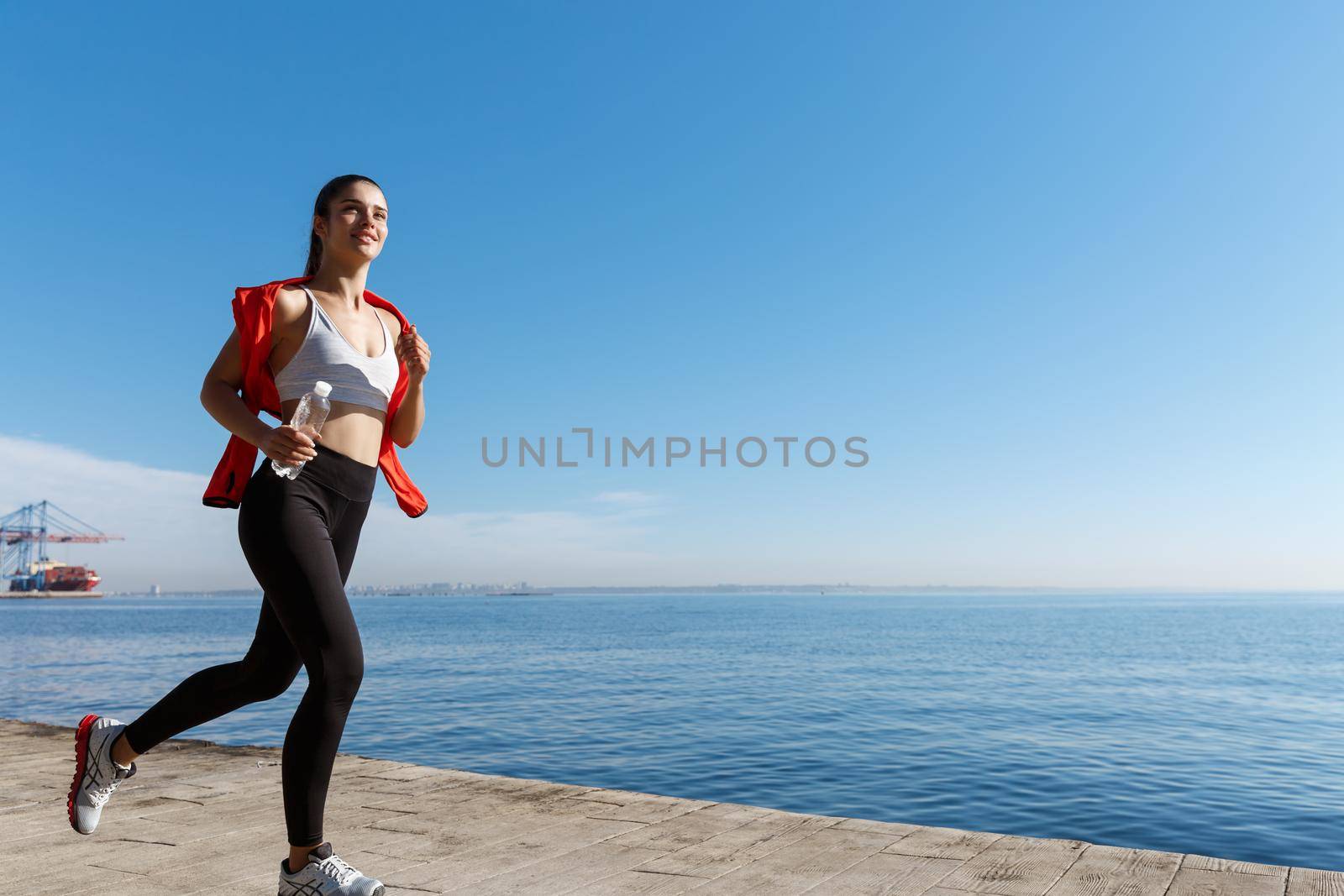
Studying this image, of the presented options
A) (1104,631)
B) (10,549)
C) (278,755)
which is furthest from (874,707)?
(10,549)

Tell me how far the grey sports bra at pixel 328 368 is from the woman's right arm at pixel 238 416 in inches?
4.8

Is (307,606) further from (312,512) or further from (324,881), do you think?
(324,881)

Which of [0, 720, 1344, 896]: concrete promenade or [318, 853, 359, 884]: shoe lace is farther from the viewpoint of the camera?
[0, 720, 1344, 896]: concrete promenade

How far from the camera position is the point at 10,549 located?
13350 cm

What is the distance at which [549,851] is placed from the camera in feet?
10.6

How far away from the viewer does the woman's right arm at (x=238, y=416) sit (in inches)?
87.5

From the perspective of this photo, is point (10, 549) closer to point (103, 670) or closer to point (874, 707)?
point (103, 670)

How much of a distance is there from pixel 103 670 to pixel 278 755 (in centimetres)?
2571

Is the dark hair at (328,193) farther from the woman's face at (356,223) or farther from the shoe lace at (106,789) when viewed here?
the shoe lace at (106,789)

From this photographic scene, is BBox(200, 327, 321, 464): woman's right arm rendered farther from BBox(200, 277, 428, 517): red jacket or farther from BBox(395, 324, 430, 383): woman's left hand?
BBox(395, 324, 430, 383): woman's left hand

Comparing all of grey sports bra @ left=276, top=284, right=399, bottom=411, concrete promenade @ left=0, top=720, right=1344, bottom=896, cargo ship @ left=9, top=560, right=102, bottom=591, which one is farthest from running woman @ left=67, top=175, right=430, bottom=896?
cargo ship @ left=9, top=560, right=102, bottom=591

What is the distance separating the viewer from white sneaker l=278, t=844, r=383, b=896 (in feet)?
7.30

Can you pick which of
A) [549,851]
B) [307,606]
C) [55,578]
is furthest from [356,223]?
[55,578]

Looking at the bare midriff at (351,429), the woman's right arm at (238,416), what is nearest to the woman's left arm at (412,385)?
the bare midriff at (351,429)
